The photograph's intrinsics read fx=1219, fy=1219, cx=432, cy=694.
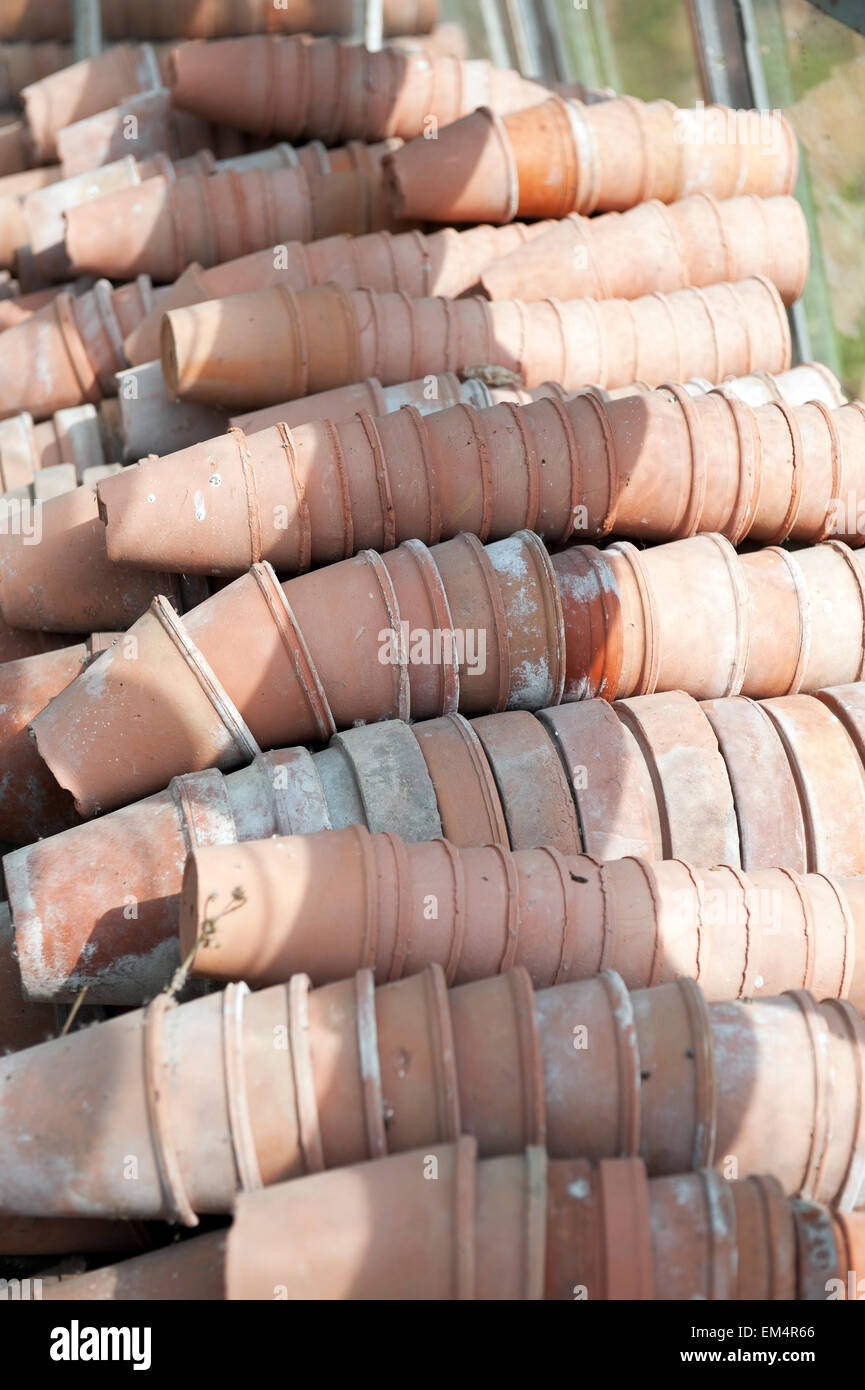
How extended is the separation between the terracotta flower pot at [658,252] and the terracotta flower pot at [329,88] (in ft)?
4.94

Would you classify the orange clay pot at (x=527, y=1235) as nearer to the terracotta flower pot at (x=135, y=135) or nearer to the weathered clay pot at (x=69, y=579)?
the weathered clay pot at (x=69, y=579)

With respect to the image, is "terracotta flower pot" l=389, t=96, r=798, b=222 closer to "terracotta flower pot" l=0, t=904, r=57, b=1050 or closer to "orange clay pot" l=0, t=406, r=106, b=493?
"orange clay pot" l=0, t=406, r=106, b=493

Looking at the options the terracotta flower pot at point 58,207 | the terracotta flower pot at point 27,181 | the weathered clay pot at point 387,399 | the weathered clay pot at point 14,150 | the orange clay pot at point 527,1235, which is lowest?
the orange clay pot at point 527,1235

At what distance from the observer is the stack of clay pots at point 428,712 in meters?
3.29

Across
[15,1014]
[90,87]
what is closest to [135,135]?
[90,87]

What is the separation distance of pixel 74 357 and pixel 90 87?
111 inches

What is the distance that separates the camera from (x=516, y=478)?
5.05 meters

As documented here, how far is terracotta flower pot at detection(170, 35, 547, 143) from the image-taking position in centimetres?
754

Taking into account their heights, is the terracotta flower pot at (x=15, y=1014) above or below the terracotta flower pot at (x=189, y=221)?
below

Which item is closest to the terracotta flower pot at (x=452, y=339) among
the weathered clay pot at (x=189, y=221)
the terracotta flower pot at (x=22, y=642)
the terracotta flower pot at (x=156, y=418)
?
the terracotta flower pot at (x=156, y=418)

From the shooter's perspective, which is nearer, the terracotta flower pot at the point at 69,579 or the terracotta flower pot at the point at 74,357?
the terracotta flower pot at the point at 69,579

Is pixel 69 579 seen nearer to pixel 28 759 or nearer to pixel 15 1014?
pixel 28 759

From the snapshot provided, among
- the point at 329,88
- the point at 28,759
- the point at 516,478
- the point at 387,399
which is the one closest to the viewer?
the point at 28,759

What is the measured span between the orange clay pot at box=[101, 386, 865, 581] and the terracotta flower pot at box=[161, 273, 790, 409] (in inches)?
35.1
